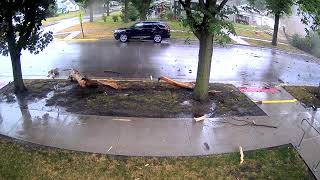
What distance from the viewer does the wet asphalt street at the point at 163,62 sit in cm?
1850

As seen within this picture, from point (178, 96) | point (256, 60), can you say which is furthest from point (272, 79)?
point (178, 96)

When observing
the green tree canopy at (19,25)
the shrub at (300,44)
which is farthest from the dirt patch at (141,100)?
the shrub at (300,44)

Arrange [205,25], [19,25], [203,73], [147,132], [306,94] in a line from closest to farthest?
[147,132] → [205,25] → [203,73] → [19,25] → [306,94]

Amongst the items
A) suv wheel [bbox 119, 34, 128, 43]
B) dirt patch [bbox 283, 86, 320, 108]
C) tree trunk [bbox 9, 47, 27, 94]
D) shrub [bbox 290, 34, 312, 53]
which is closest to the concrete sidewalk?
dirt patch [bbox 283, 86, 320, 108]

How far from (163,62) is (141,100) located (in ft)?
24.7

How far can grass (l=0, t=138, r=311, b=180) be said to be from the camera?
919 cm

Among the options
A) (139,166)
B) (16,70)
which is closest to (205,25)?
(139,166)

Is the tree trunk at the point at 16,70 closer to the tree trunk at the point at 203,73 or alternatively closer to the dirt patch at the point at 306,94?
the tree trunk at the point at 203,73

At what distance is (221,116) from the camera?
40.8 ft

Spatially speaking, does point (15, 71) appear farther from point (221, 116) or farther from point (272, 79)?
point (272, 79)

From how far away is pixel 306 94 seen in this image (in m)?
15.0

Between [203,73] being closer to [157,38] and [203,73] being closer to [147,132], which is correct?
[147,132]

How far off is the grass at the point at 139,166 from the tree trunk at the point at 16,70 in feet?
15.9

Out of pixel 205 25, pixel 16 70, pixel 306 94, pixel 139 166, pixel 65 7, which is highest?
pixel 205 25
